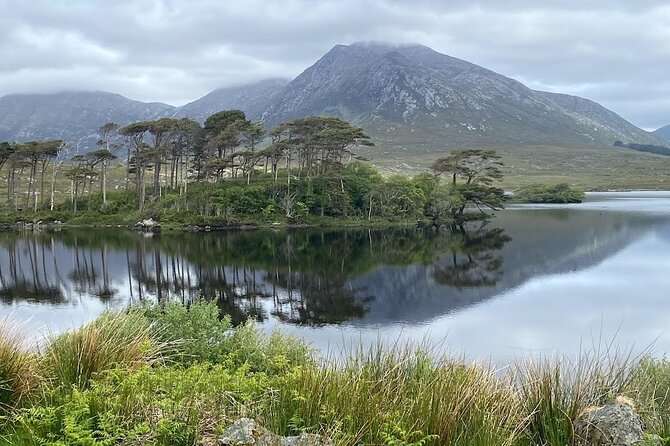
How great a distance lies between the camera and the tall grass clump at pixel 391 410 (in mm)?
4402

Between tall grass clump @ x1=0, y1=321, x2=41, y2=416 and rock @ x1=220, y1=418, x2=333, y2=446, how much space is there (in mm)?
2556

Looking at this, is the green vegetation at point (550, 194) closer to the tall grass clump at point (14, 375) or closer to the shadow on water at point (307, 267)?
the shadow on water at point (307, 267)

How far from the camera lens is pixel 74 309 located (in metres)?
26.1

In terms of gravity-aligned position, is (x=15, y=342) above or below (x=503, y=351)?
above

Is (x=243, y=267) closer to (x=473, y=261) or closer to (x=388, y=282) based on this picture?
(x=388, y=282)

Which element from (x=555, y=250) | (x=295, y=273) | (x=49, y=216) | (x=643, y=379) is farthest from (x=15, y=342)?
(x=49, y=216)

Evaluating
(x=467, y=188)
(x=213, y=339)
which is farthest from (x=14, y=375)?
(x=467, y=188)

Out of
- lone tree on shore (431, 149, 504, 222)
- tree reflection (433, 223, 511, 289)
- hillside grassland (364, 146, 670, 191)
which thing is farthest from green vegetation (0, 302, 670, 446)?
hillside grassland (364, 146, 670, 191)

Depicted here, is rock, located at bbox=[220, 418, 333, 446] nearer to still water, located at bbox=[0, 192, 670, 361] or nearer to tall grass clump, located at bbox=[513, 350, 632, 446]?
tall grass clump, located at bbox=[513, 350, 632, 446]

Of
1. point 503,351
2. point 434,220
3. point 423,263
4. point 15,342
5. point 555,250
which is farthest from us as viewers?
point 434,220

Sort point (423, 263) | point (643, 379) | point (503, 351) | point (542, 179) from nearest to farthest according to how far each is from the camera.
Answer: point (643, 379) < point (503, 351) < point (423, 263) < point (542, 179)

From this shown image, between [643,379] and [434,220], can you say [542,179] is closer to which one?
[434,220]

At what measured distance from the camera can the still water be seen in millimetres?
21312

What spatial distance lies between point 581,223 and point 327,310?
162ft
